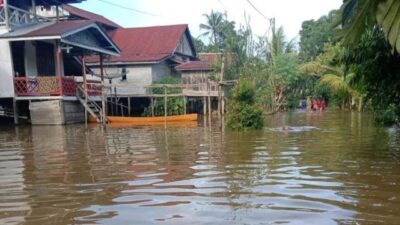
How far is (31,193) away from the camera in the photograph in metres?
5.84

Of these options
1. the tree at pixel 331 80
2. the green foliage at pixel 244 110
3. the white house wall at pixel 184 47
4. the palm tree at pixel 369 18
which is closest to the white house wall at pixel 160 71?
the white house wall at pixel 184 47

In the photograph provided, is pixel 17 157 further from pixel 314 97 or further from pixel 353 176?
pixel 314 97

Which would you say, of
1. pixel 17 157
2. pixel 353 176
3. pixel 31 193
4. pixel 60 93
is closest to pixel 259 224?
pixel 353 176

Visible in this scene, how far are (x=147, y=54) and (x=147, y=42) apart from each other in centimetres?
222

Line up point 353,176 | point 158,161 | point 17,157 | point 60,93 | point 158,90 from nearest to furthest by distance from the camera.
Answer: point 353,176, point 158,161, point 17,157, point 60,93, point 158,90

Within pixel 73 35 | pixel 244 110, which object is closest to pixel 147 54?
pixel 73 35

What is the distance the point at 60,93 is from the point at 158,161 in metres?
12.6

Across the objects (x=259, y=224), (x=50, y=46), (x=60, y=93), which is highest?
(x=50, y=46)

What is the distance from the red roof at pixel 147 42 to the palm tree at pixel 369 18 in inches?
1002

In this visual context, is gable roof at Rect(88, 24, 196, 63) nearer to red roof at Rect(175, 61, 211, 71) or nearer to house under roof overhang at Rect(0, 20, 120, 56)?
red roof at Rect(175, 61, 211, 71)

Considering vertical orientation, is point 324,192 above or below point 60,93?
below

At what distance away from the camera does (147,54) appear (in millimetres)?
29000

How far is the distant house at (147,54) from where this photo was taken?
2816cm

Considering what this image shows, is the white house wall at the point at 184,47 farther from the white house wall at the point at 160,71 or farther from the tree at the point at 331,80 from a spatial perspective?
the tree at the point at 331,80
